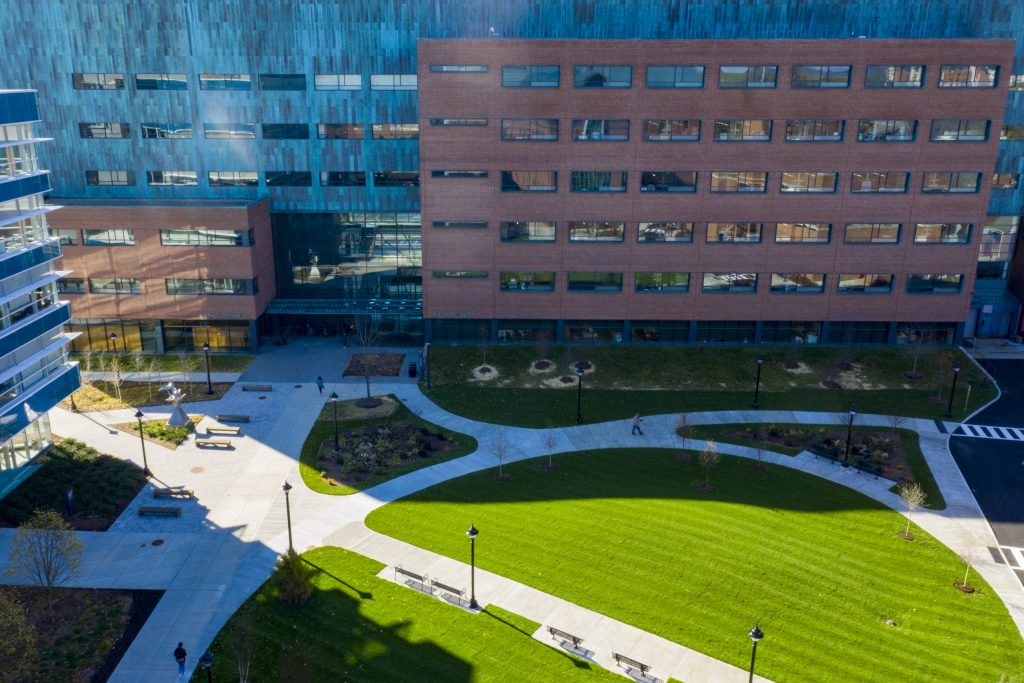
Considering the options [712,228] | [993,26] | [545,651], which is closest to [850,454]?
[712,228]

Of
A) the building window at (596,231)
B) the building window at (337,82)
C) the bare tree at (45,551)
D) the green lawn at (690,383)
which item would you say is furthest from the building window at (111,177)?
the bare tree at (45,551)

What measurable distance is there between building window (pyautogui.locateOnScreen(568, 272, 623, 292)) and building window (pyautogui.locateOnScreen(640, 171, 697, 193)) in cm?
684

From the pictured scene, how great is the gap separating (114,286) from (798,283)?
51298 mm

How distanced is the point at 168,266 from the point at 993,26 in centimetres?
6349

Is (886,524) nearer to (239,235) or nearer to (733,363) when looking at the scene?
(733,363)

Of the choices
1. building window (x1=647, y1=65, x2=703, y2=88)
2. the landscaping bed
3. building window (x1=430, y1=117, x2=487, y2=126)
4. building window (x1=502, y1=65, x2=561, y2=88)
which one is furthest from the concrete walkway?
building window (x1=647, y1=65, x2=703, y2=88)

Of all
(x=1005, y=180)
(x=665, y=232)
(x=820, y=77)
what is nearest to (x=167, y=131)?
(x=665, y=232)

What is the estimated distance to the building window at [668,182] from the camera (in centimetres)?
5897

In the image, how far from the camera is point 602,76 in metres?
57.0

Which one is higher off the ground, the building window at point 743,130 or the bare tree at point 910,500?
the building window at point 743,130

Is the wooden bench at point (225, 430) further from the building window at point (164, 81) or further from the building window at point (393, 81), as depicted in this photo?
the building window at point (393, 81)

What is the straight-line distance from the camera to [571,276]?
202ft

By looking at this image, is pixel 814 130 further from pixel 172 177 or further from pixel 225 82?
pixel 172 177

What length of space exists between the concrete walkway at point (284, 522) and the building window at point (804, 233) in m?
14.0
